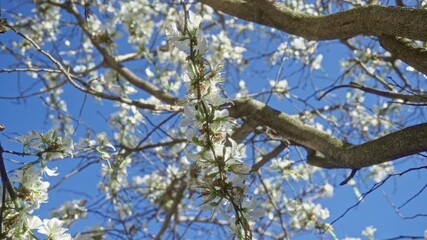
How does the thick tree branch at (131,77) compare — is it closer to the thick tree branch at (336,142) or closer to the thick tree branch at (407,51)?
the thick tree branch at (336,142)

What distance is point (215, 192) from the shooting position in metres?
1.17

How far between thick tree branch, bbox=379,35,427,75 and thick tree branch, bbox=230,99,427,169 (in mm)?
195

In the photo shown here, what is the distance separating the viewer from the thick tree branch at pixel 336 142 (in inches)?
51.6

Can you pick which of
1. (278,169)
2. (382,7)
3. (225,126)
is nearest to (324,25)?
(382,7)

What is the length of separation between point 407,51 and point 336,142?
0.44 m

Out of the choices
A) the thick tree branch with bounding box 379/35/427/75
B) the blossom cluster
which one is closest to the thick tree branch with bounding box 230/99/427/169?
the thick tree branch with bounding box 379/35/427/75

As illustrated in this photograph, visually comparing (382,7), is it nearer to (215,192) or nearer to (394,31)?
(394,31)

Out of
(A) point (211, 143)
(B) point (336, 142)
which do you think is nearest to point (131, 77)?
(B) point (336, 142)

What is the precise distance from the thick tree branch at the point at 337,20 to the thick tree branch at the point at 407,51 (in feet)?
0.14

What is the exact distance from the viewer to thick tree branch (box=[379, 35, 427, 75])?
1373 millimetres

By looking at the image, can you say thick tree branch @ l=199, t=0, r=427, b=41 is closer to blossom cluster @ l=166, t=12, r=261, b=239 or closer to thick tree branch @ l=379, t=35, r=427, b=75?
thick tree branch @ l=379, t=35, r=427, b=75

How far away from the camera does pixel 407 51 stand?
4.66 feet

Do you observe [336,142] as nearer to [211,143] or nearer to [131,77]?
[211,143]

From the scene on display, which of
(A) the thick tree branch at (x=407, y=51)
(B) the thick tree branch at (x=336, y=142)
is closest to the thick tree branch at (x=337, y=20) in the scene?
(A) the thick tree branch at (x=407, y=51)
